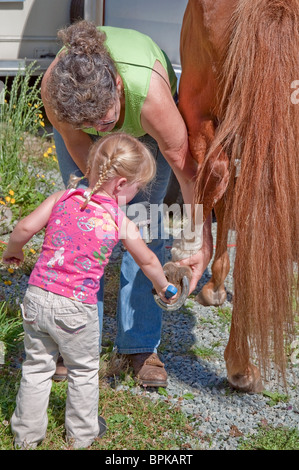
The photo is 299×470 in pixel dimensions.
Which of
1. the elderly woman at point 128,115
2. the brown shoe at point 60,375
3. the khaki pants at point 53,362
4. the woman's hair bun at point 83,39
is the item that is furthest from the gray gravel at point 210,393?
the woman's hair bun at point 83,39

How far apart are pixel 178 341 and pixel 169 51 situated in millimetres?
2761

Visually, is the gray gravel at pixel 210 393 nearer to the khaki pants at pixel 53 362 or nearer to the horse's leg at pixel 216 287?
the horse's leg at pixel 216 287

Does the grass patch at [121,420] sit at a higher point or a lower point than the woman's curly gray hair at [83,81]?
lower

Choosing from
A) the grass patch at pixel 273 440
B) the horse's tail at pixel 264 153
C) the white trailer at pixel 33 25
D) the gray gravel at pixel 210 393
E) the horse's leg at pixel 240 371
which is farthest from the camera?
the white trailer at pixel 33 25

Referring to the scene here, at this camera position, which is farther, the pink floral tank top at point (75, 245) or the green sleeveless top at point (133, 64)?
the green sleeveless top at point (133, 64)

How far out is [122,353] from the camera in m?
2.71

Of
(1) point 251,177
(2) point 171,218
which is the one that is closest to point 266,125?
(1) point 251,177

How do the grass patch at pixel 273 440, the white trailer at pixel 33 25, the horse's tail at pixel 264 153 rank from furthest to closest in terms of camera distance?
the white trailer at pixel 33 25 < the grass patch at pixel 273 440 < the horse's tail at pixel 264 153

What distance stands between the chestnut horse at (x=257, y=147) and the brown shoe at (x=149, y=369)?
21.5 inches

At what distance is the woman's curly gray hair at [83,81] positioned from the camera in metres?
1.98

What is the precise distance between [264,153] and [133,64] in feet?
2.00

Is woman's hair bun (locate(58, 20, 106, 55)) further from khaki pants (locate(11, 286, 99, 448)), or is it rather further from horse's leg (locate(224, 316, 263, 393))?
horse's leg (locate(224, 316, 263, 393))

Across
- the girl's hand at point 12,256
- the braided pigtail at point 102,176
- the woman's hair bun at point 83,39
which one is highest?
the woman's hair bun at point 83,39
